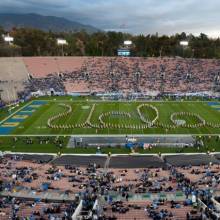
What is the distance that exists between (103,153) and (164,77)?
174 ft

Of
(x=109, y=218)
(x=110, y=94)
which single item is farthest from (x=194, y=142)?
(x=110, y=94)

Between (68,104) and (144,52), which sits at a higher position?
(144,52)

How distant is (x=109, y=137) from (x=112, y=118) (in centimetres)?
980

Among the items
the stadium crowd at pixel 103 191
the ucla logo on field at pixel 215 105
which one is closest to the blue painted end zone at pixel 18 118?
the stadium crowd at pixel 103 191

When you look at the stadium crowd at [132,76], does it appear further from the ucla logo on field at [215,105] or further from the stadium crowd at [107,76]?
the ucla logo on field at [215,105]

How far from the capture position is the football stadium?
27.0 meters

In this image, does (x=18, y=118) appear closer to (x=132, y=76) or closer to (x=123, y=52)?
(x=132, y=76)

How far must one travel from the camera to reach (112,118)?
59281mm

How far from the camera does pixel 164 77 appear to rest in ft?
305

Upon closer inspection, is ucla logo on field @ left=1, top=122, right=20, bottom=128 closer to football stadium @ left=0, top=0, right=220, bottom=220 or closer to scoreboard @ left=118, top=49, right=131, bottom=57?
football stadium @ left=0, top=0, right=220, bottom=220

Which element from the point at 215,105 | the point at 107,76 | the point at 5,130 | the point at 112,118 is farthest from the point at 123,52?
the point at 5,130

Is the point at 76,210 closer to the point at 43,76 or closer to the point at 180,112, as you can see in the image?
the point at 180,112

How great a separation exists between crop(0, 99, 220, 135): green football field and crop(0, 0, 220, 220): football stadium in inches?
6.5

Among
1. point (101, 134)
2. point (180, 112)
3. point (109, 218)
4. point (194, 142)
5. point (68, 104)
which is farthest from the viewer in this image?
point (68, 104)
